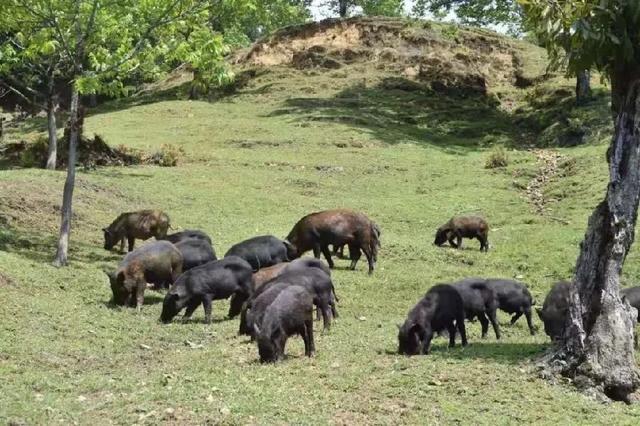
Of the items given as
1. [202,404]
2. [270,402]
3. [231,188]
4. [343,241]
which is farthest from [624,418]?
[231,188]

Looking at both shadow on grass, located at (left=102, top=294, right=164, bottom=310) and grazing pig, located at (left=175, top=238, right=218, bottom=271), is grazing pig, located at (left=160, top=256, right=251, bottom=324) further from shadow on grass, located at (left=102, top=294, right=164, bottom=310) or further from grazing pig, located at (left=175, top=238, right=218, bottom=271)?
grazing pig, located at (left=175, top=238, right=218, bottom=271)

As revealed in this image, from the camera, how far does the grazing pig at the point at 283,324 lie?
36.3 ft

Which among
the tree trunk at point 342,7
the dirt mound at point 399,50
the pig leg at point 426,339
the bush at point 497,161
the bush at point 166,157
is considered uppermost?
the tree trunk at point 342,7

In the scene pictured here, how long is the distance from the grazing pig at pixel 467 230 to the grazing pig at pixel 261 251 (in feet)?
21.2

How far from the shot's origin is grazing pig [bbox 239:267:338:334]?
42.7 ft

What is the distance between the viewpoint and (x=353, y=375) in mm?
10094

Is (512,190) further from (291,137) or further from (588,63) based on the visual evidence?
(588,63)

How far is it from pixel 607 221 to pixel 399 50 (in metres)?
44.7

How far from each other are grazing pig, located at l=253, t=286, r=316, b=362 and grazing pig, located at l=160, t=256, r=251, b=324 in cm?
296

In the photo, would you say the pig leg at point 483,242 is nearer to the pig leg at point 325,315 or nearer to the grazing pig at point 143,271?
the grazing pig at point 143,271

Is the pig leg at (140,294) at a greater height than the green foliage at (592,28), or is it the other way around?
the green foliage at (592,28)

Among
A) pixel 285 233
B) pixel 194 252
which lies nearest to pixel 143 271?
pixel 194 252

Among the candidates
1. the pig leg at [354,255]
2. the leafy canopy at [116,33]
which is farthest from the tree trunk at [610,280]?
the pig leg at [354,255]

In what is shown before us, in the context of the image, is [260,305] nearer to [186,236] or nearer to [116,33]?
[186,236]
